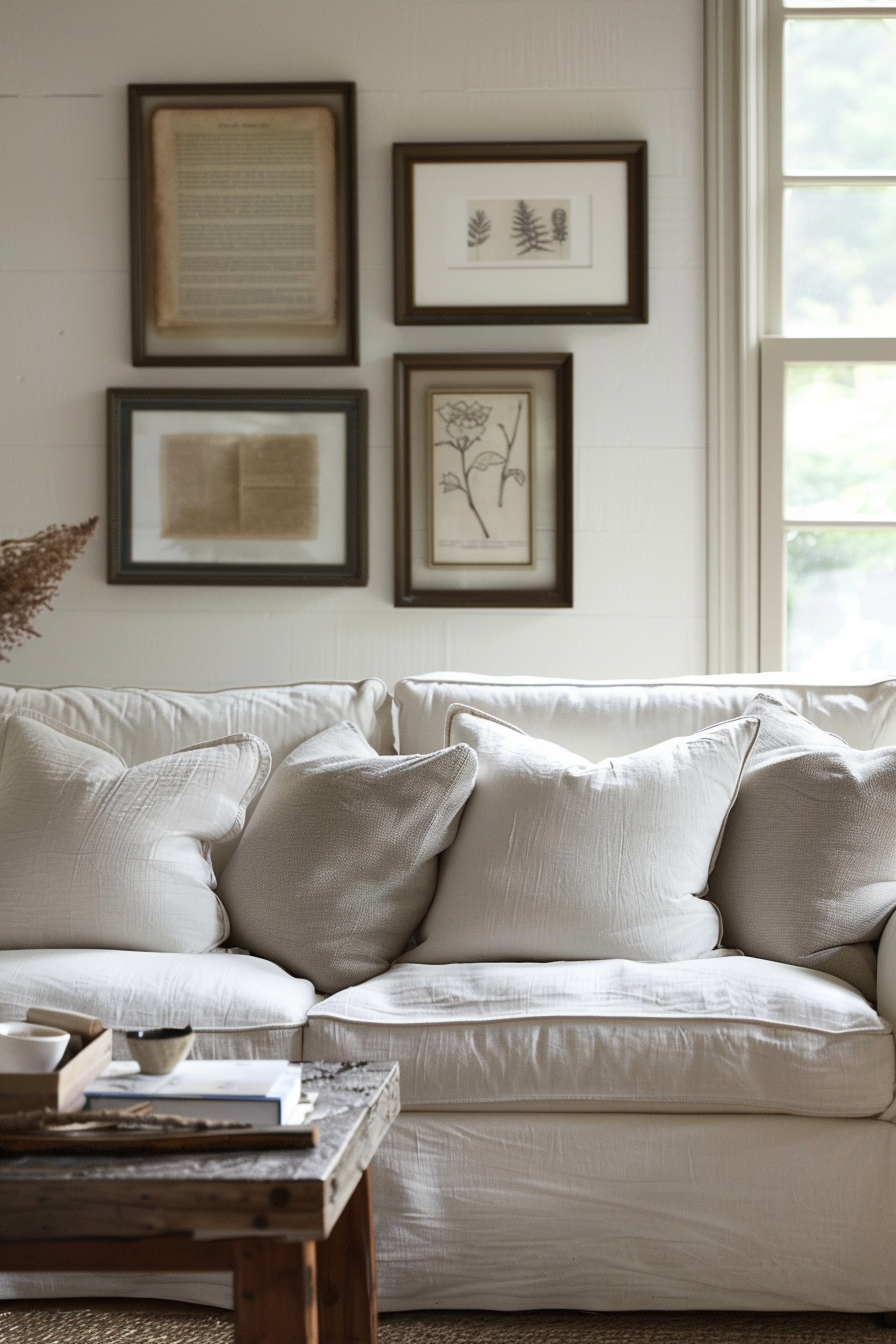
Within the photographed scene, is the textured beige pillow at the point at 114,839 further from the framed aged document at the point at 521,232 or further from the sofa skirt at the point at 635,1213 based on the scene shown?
the framed aged document at the point at 521,232

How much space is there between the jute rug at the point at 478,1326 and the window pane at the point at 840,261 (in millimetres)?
2059

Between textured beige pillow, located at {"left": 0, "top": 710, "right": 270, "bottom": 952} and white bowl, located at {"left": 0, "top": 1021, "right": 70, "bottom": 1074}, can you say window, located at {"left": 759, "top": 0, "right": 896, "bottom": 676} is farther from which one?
white bowl, located at {"left": 0, "top": 1021, "right": 70, "bottom": 1074}

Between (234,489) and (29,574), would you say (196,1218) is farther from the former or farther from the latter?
(234,489)

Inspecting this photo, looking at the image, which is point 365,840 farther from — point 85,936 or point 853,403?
point 853,403

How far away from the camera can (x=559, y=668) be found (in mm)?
2861

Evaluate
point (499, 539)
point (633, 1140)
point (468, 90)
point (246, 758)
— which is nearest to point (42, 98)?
point (468, 90)

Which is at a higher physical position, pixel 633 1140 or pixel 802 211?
pixel 802 211

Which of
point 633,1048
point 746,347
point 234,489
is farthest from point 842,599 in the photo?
point 633,1048

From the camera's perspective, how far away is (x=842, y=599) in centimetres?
288

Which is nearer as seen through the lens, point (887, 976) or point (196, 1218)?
point (196, 1218)

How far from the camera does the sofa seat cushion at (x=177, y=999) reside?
1745 millimetres

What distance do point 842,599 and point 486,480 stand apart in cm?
86

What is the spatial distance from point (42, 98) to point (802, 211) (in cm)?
175

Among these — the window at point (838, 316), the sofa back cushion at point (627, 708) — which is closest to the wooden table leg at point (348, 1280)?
the sofa back cushion at point (627, 708)
